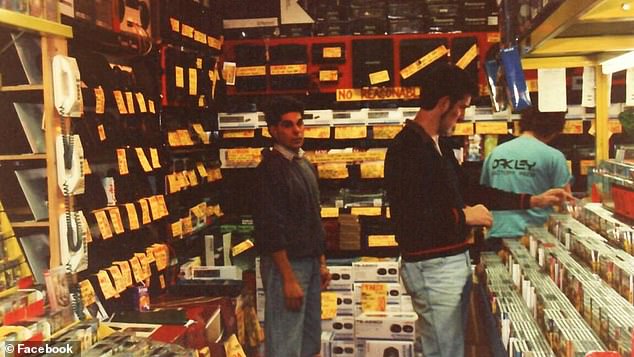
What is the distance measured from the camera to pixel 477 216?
272cm

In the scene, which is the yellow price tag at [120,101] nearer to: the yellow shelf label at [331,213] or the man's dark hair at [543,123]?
the yellow shelf label at [331,213]

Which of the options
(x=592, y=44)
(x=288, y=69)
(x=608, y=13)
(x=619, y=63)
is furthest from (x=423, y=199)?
(x=288, y=69)

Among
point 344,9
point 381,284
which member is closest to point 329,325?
point 381,284

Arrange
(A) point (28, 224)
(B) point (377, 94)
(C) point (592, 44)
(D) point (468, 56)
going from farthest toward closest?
(B) point (377, 94) → (D) point (468, 56) → (C) point (592, 44) → (A) point (28, 224)

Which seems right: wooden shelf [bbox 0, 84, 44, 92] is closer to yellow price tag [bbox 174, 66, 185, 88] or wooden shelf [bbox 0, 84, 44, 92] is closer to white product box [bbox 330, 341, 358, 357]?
yellow price tag [bbox 174, 66, 185, 88]

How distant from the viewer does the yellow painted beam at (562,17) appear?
2.04m

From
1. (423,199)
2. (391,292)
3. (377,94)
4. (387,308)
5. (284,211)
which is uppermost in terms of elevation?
(377,94)

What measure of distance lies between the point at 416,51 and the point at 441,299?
292cm

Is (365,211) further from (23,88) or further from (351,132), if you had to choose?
(23,88)

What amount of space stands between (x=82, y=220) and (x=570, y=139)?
361 cm

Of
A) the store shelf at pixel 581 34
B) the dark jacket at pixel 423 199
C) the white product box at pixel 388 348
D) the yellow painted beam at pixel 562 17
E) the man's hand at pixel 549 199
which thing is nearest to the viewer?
the yellow painted beam at pixel 562 17

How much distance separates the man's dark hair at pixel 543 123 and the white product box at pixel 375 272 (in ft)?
5.04

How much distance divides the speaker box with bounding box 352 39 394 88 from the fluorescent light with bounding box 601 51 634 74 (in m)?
1.97

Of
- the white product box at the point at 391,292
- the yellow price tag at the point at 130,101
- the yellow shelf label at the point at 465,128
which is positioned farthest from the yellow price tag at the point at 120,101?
the yellow shelf label at the point at 465,128
